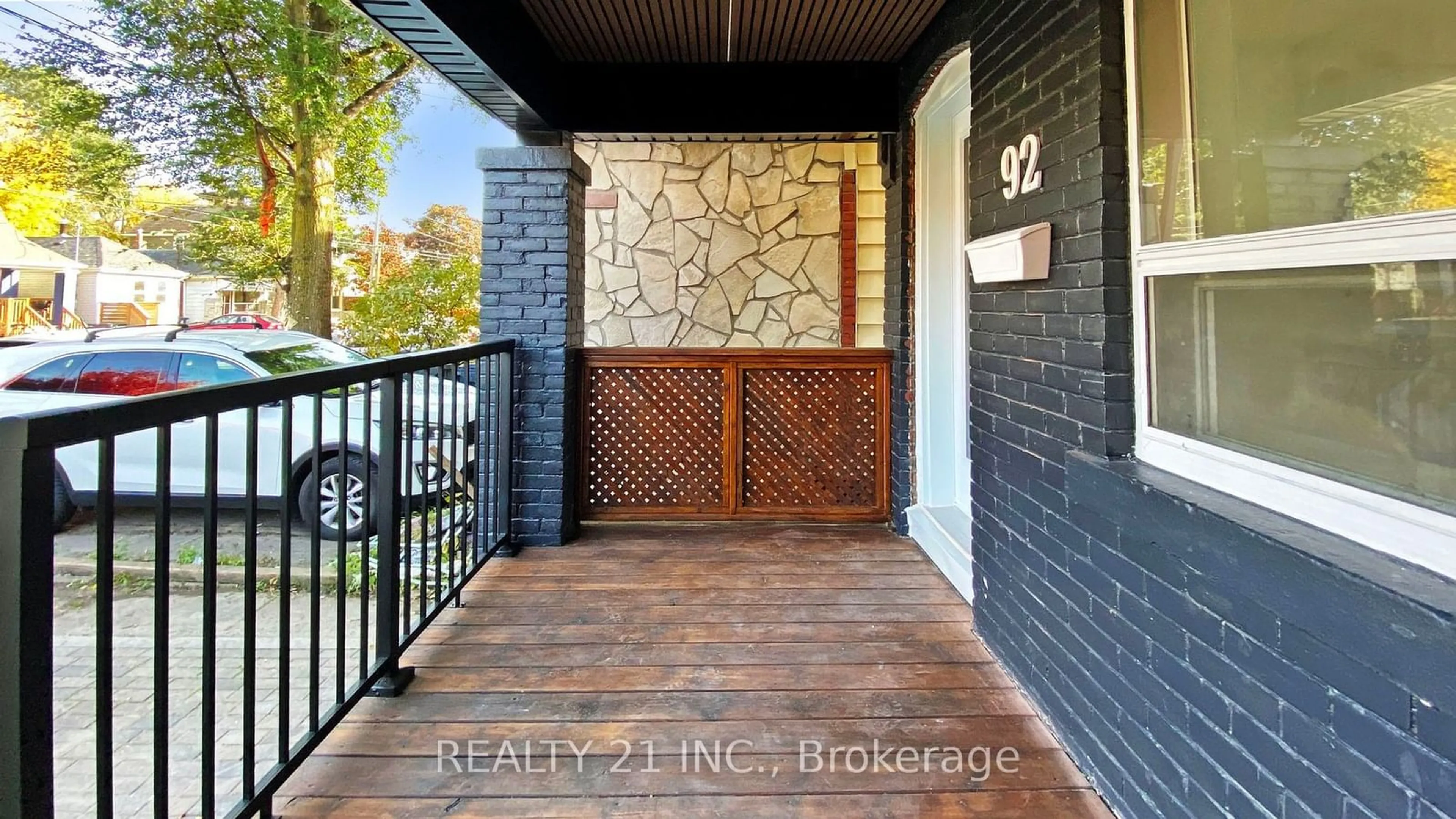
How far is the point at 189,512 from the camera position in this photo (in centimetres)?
441

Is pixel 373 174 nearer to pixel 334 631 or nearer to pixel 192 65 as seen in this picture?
pixel 192 65

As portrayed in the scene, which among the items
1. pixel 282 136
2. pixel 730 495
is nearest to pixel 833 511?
pixel 730 495

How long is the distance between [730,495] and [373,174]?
9.38m

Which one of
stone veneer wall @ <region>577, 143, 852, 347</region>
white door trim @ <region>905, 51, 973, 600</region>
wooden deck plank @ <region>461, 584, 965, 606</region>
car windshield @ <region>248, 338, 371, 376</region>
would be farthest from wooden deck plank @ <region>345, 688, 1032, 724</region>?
stone veneer wall @ <region>577, 143, 852, 347</region>

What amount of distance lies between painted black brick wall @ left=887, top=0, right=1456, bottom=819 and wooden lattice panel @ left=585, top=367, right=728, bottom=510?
5.55 ft

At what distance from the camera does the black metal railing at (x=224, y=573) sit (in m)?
0.92

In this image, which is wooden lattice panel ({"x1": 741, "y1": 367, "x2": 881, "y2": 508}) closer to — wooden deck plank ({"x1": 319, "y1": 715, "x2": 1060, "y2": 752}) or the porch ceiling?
the porch ceiling

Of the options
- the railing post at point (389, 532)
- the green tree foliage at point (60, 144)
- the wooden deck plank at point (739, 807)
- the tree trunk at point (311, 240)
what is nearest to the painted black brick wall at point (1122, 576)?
the wooden deck plank at point (739, 807)

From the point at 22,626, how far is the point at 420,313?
7.29 metres

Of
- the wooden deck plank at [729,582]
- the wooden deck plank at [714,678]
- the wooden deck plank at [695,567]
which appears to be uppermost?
the wooden deck plank at [695,567]

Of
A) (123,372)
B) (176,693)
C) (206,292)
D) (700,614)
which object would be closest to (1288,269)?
(700,614)

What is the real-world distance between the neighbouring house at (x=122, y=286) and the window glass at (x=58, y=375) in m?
15.7

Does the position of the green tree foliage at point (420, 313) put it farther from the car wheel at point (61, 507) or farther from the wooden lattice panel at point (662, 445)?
the car wheel at point (61, 507)

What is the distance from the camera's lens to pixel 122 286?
18156 mm
